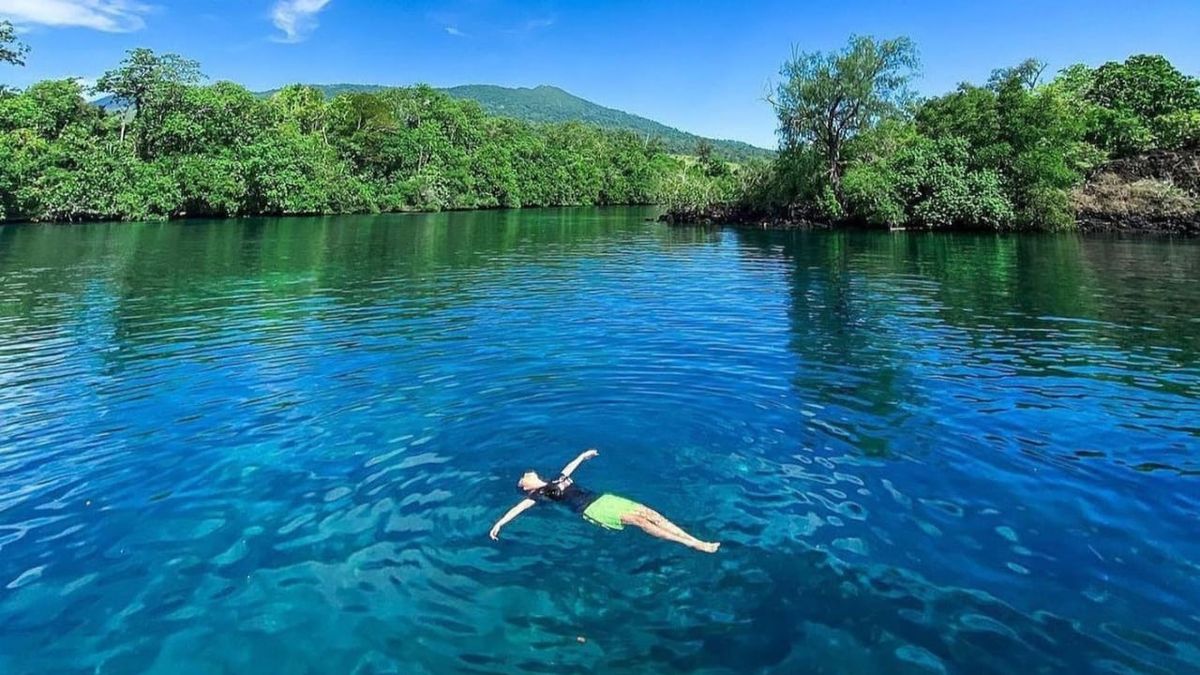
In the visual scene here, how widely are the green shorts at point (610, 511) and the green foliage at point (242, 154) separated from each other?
212ft

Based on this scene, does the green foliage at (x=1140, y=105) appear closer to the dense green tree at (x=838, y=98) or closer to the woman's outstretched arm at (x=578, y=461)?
the dense green tree at (x=838, y=98)

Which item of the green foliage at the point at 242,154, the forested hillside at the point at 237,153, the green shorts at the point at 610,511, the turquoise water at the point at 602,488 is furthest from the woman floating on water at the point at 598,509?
the forested hillside at the point at 237,153

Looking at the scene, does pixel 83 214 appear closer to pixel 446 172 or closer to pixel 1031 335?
pixel 446 172

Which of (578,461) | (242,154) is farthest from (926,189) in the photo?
(242,154)

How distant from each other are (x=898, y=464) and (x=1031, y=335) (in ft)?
35.4

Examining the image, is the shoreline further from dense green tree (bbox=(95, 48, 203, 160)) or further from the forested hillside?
dense green tree (bbox=(95, 48, 203, 160))

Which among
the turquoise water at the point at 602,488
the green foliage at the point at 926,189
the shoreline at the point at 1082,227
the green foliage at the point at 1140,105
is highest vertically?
the green foliage at the point at 1140,105

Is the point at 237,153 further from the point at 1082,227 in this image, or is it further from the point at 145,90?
the point at 1082,227

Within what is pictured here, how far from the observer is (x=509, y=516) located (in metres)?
7.31

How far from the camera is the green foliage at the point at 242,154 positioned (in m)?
63.9

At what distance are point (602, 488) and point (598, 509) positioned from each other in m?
1.24

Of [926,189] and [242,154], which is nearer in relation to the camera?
[926,189]

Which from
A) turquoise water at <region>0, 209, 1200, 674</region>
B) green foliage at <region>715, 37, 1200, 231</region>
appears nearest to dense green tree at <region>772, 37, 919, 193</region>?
green foliage at <region>715, 37, 1200, 231</region>

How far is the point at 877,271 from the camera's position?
30.6m
